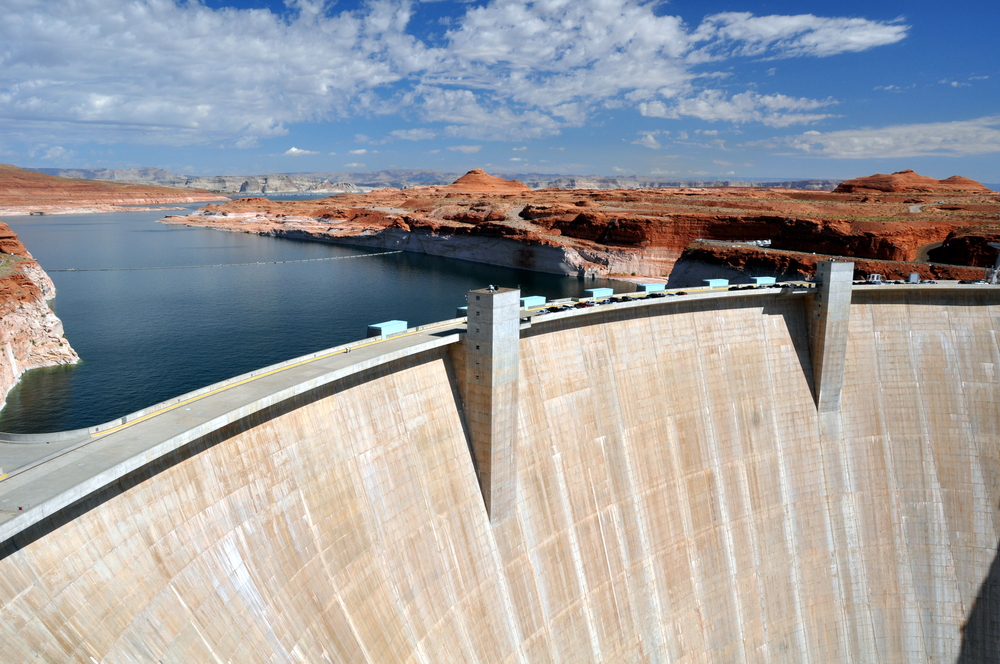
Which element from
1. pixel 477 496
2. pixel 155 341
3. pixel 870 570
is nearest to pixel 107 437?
pixel 477 496

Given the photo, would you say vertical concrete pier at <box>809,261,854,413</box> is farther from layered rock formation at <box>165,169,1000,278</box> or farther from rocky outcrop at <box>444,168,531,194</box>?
rocky outcrop at <box>444,168,531,194</box>

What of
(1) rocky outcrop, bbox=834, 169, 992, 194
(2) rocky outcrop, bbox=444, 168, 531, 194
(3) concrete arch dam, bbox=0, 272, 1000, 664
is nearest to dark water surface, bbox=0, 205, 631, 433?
(3) concrete arch dam, bbox=0, 272, 1000, 664

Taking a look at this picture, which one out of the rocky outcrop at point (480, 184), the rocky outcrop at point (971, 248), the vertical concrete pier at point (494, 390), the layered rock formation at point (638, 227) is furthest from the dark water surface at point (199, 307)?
the rocky outcrop at point (480, 184)

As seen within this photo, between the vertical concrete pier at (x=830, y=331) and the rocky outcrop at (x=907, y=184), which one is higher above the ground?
the rocky outcrop at (x=907, y=184)

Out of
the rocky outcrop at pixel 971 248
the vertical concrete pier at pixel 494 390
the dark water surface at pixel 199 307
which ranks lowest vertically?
the dark water surface at pixel 199 307

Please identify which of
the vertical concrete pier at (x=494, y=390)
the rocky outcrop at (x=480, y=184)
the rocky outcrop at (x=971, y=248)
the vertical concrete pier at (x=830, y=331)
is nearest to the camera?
the vertical concrete pier at (x=494, y=390)

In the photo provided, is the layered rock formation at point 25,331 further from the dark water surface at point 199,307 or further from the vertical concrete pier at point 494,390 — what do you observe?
the vertical concrete pier at point 494,390
